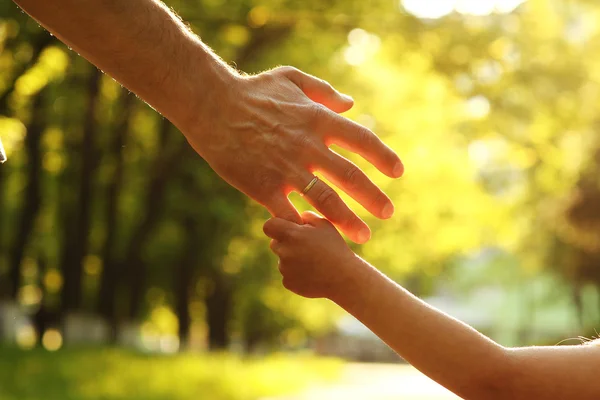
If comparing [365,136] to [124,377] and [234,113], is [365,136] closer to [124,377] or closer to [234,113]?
[234,113]

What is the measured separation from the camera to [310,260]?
7.44ft

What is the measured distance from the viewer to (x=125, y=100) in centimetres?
2045

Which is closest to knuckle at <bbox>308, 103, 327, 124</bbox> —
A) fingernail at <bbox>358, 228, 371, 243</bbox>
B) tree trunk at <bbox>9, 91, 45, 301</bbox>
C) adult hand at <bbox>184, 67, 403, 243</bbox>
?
adult hand at <bbox>184, 67, 403, 243</bbox>

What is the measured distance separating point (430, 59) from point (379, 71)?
9627 millimetres

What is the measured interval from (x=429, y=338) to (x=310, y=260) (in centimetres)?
35

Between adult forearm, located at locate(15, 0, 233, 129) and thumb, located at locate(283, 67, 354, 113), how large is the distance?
0.20 meters

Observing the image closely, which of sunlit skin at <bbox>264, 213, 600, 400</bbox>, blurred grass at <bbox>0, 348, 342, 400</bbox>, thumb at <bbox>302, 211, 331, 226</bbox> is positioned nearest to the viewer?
sunlit skin at <bbox>264, 213, 600, 400</bbox>

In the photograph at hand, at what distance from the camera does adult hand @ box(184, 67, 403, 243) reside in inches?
97.4

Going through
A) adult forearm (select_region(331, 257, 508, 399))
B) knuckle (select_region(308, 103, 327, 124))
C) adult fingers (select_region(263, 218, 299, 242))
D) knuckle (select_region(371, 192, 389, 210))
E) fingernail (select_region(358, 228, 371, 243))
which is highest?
knuckle (select_region(308, 103, 327, 124))

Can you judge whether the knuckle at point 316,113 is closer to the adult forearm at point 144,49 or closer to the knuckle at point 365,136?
the knuckle at point 365,136

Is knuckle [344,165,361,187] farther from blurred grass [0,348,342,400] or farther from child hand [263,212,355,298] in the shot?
blurred grass [0,348,342,400]

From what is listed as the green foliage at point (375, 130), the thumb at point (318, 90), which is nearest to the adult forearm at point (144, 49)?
the thumb at point (318, 90)

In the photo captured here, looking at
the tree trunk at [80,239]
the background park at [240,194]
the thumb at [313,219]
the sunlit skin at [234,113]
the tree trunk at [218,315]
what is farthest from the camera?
the tree trunk at [218,315]

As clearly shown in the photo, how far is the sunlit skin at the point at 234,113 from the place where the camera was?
247 cm
